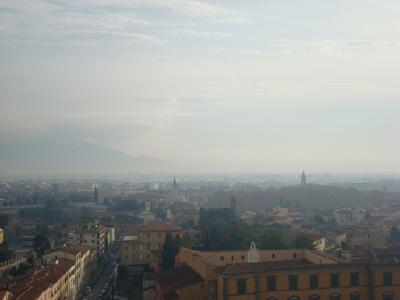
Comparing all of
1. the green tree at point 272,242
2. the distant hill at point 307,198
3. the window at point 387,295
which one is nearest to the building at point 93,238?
the green tree at point 272,242

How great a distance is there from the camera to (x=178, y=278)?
20.7 m

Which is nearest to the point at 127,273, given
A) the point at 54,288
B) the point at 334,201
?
the point at 54,288

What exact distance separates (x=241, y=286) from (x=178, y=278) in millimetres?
4235

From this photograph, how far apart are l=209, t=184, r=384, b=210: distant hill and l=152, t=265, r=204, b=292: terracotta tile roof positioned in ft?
199

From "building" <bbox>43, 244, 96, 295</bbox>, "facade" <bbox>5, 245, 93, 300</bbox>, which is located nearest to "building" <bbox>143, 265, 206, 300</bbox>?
"facade" <bbox>5, 245, 93, 300</bbox>

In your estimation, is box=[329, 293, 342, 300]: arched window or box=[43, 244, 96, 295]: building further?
box=[43, 244, 96, 295]: building

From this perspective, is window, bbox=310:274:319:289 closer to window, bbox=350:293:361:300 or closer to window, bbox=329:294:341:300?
window, bbox=329:294:341:300

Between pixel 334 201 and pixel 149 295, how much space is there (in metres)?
66.4

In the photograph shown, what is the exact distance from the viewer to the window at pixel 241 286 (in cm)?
1697

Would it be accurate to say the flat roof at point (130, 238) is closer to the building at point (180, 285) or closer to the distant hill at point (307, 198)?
the building at point (180, 285)

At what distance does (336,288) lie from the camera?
17656 mm

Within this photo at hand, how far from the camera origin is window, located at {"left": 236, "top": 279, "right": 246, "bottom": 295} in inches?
668

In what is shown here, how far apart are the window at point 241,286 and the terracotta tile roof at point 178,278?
2644mm

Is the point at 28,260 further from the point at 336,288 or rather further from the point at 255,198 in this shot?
the point at 255,198
